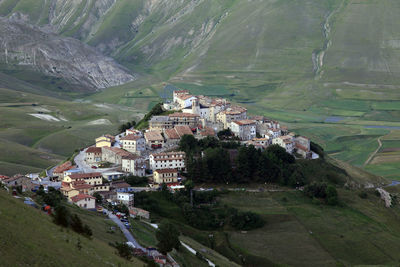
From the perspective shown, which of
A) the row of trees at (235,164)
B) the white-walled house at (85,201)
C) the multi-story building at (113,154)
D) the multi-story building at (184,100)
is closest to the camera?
the white-walled house at (85,201)

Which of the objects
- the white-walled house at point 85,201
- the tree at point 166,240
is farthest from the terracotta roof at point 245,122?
the tree at point 166,240

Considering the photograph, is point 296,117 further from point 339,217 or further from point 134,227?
point 134,227

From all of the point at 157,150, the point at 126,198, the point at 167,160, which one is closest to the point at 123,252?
the point at 126,198

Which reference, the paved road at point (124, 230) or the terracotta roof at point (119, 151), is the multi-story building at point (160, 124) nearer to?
the terracotta roof at point (119, 151)

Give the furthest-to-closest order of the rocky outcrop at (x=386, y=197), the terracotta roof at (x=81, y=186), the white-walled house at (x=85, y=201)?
the rocky outcrop at (x=386, y=197), the terracotta roof at (x=81, y=186), the white-walled house at (x=85, y=201)

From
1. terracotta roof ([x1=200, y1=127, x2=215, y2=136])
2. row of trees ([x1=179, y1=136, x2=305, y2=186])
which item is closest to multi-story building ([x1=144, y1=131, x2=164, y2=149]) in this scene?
row of trees ([x1=179, y1=136, x2=305, y2=186])

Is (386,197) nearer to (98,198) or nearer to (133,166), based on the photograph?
(133,166)

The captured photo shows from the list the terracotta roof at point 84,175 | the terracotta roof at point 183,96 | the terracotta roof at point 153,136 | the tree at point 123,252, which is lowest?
the tree at point 123,252
